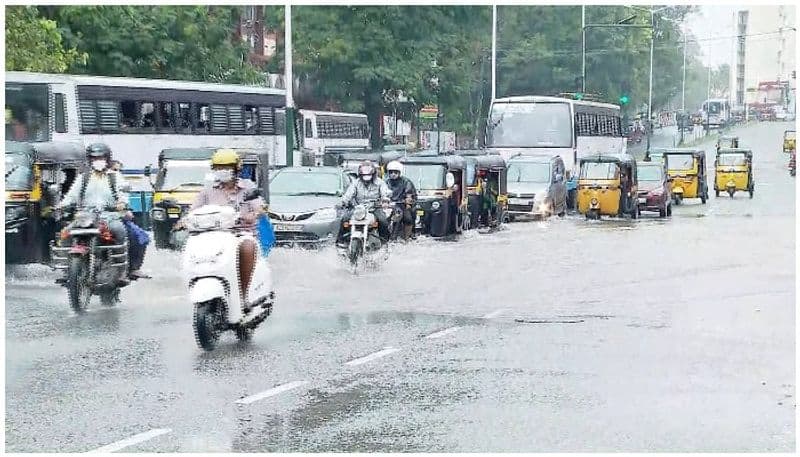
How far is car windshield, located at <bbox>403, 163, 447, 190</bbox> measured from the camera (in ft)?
98.9

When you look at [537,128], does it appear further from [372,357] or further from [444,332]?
[372,357]

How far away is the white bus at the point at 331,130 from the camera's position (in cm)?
5303

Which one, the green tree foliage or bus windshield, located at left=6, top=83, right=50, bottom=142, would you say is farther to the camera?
the green tree foliage

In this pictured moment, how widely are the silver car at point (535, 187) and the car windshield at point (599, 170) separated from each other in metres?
0.70

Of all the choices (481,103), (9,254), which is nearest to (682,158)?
(481,103)

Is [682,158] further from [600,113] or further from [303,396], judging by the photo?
[303,396]

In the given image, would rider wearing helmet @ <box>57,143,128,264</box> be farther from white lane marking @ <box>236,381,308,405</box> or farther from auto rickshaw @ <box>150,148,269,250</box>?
auto rickshaw @ <box>150,148,269,250</box>

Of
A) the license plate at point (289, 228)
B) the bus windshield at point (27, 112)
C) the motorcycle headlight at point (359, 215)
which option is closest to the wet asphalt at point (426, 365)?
the motorcycle headlight at point (359, 215)

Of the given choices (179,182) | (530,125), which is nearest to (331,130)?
(530,125)

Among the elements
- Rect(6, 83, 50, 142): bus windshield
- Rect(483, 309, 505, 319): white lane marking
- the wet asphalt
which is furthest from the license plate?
Rect(6, 83, 50, 142): bus windshield

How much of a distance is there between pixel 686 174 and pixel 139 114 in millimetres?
22153

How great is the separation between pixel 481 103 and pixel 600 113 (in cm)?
1554

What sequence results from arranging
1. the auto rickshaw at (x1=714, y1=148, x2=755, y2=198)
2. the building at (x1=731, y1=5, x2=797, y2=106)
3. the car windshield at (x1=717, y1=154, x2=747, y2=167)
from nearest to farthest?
the auto rickshaw at (x1=714, y1=148, x2=755, y2=198) → the car windshield at (x1=717, y1=154, x2=747, y2=167) → the building at (x1=731, y1=5, x2=797, y2=106)

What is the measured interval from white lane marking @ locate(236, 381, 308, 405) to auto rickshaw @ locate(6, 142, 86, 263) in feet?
31.6
